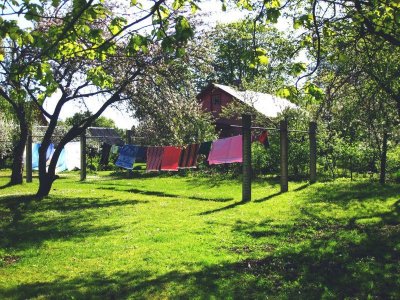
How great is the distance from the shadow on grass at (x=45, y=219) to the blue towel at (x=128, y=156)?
5.79 meters

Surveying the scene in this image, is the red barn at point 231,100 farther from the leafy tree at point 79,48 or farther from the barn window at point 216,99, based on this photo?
the leafy tree at point 79,48

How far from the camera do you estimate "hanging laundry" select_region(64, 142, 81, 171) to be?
21781 mm

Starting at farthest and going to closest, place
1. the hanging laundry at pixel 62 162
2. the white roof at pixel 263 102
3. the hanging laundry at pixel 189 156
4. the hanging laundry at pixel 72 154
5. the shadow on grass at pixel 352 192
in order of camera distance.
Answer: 1. the white roof at pixel 263 102
2. the hanging laundry at pixel 72 154
3. the hanging laundry at pixel 62 162
4. the hanging laundry at pixel 189 156
5. the shadow on grass at pixel 352 192

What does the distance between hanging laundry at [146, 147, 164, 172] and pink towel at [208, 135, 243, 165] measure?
316cm

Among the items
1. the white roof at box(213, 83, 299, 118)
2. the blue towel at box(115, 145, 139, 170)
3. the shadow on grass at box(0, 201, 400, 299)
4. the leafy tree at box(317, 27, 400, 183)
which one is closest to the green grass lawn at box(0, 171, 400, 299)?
the shadow on grass at box(0, 201, 400, 299)

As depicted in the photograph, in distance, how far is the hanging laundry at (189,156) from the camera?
1565 cm

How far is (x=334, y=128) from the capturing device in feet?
64.8

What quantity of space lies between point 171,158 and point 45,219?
7.17 m

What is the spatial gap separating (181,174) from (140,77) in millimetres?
9666

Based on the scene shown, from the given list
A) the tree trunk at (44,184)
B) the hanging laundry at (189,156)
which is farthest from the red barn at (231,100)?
the tree trunk at (44,184)

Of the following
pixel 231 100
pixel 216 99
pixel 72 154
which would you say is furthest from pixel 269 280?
pixel 216 99

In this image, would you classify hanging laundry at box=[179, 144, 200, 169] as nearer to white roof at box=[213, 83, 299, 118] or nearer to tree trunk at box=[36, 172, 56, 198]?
tree trunk at box=[36, 172, 56, 198]

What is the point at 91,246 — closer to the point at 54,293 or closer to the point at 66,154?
the point at 54,293

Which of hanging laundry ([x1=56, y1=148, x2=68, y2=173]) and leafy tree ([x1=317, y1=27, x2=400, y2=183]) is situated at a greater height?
leafy tree ([x1=317, y1=27, x2=400, y2=183])
